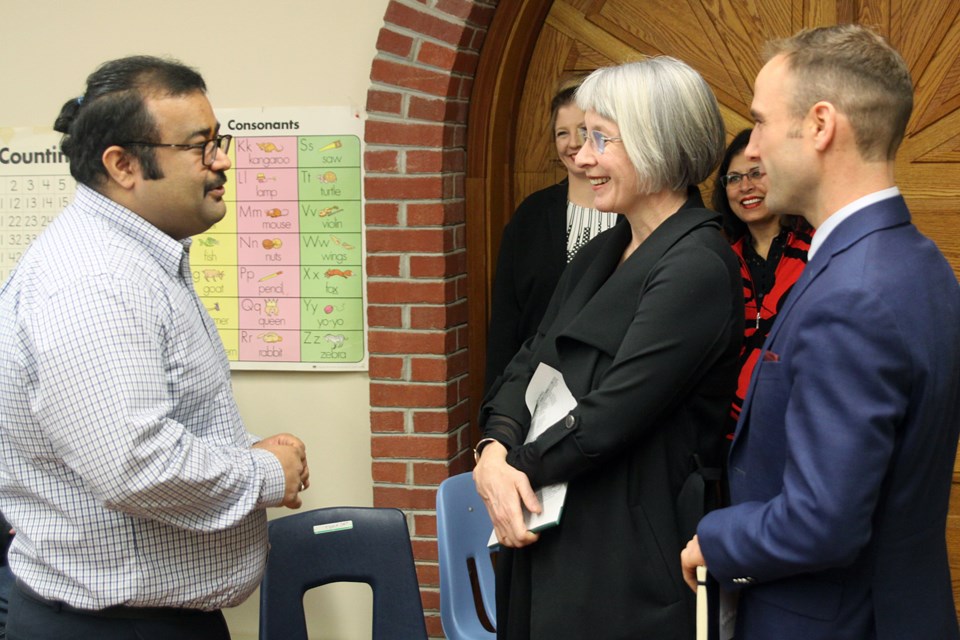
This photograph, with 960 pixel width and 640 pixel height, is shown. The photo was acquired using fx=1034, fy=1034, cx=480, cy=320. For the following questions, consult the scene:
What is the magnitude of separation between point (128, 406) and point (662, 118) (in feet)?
4.03

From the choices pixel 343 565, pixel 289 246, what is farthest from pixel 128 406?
pixel 289 246

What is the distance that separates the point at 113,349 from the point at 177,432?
205 mm

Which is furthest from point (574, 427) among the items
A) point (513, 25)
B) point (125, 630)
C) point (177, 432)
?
point (513, 25)

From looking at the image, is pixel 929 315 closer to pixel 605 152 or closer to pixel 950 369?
pixel 950 369

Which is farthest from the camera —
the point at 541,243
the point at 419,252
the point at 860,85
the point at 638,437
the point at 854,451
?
the point at 419,252

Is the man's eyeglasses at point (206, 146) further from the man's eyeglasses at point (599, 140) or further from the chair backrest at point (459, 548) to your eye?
the chair backrest at point (459, 548)

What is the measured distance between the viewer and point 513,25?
3.78 metres

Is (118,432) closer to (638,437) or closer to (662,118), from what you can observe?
(638,437)

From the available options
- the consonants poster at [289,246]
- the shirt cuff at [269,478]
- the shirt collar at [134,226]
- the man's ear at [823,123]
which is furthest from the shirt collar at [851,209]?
the consonants poster at [289,246]

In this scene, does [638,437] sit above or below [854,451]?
below

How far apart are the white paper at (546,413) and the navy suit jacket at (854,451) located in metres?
0.39

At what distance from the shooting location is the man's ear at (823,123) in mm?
1683

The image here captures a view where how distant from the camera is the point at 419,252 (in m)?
3.76

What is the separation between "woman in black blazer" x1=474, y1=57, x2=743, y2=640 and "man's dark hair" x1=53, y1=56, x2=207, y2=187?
0.93 metres
